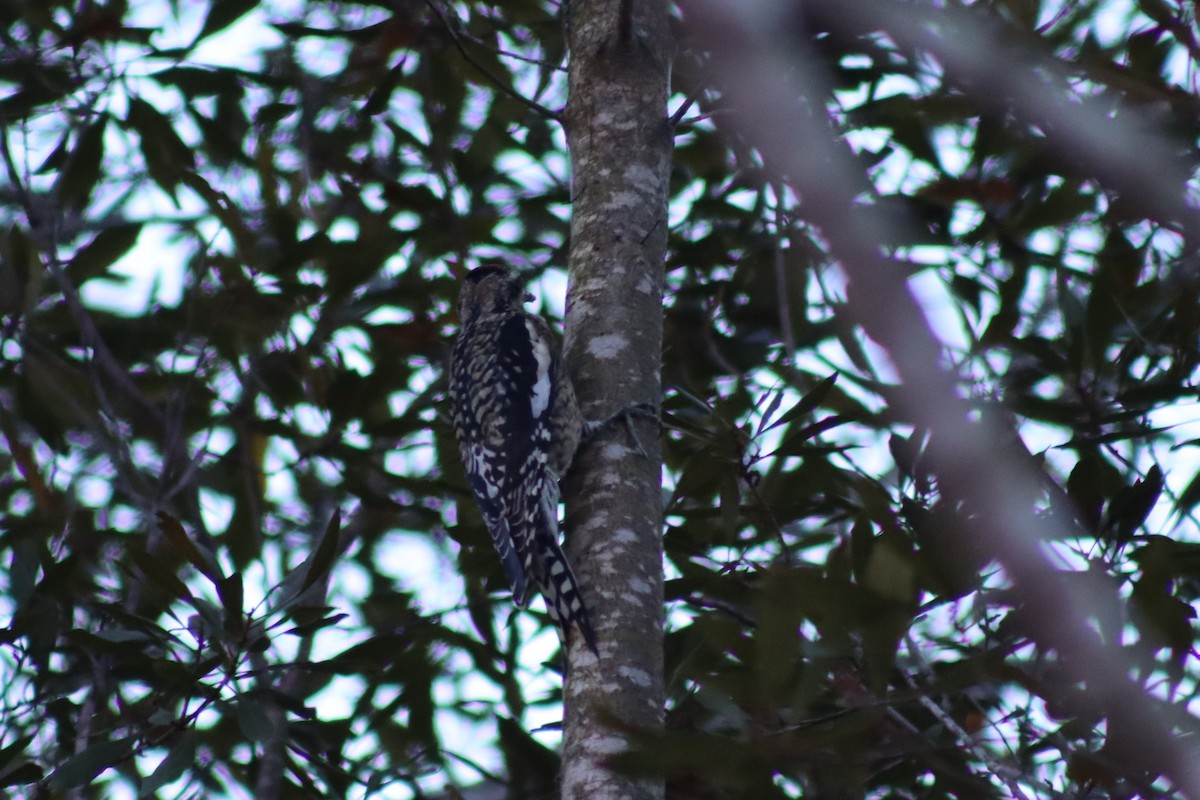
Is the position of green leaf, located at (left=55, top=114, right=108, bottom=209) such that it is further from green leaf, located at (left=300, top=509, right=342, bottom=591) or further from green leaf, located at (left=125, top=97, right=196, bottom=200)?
green leaf, located at (left=300, top=509, right=342, bottom=591)

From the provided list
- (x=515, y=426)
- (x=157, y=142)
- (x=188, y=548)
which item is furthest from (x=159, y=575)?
(x=157, y=142)

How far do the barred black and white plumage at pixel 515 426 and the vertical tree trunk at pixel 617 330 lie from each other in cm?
10

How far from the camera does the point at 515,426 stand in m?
3.60

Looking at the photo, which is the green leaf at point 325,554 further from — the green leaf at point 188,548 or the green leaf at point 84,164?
the green leaf at point 84,164

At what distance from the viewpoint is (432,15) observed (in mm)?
3793

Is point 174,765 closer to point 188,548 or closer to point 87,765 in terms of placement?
point 87,765

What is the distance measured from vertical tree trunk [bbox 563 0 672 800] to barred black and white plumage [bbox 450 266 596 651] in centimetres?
10

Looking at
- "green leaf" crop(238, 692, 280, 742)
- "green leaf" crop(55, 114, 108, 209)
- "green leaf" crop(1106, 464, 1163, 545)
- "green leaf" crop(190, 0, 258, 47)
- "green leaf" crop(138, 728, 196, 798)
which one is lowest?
"green leaf" crop(138, 728, 196, 798)

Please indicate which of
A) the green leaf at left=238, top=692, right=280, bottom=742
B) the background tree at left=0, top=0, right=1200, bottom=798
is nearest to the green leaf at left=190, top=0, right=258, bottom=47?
the background tree at left=0, top=0, right=1200, bottom=798

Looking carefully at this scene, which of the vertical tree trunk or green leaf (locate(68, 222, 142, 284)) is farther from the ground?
green leaf (locate(68, 222, 142, 284))

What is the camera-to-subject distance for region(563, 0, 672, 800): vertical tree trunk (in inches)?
94.3

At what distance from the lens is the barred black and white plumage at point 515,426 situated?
3135 millimetres

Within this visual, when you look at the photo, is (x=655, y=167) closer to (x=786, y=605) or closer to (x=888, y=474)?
(x=888, y=474)

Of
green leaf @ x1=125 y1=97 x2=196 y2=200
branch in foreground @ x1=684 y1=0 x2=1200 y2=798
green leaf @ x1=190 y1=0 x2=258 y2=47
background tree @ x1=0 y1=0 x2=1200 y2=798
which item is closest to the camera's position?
branch in foreground @ x1=684 y1=0 x2=1200 y2=798
